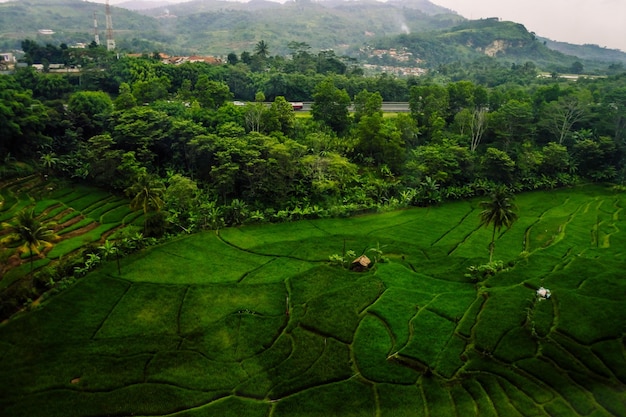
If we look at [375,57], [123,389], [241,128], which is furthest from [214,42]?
[123,389]

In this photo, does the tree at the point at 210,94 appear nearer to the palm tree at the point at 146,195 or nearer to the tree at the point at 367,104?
the tree at the point at 367,104

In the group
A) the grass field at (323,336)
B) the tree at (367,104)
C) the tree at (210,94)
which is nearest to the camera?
the grass field at (323,336)

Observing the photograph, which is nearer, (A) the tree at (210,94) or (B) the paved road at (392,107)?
(A) the tree at (210,94)

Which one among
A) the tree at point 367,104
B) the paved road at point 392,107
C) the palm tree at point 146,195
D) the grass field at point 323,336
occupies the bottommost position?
the grass field at point 323,336

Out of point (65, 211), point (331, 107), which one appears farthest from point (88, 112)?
point (331, 107)

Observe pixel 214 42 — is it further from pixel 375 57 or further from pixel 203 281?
pixel 203 281

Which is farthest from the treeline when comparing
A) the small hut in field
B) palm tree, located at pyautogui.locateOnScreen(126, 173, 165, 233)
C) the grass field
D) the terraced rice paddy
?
the small hut in field

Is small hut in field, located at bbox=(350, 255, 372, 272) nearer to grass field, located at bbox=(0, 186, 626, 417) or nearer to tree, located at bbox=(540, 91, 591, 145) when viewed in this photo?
grass field, located at bbox=(0, 186, 626, 417)

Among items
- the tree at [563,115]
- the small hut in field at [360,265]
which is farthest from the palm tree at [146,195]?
the tree at [563,115]

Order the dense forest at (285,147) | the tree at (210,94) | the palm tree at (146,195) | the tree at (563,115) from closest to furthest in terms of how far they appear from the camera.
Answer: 1. the palm tree at (146,195)
2. the dense forest at (285,147)
3. the tree at (563,115)
4. the tree at (210,94)
